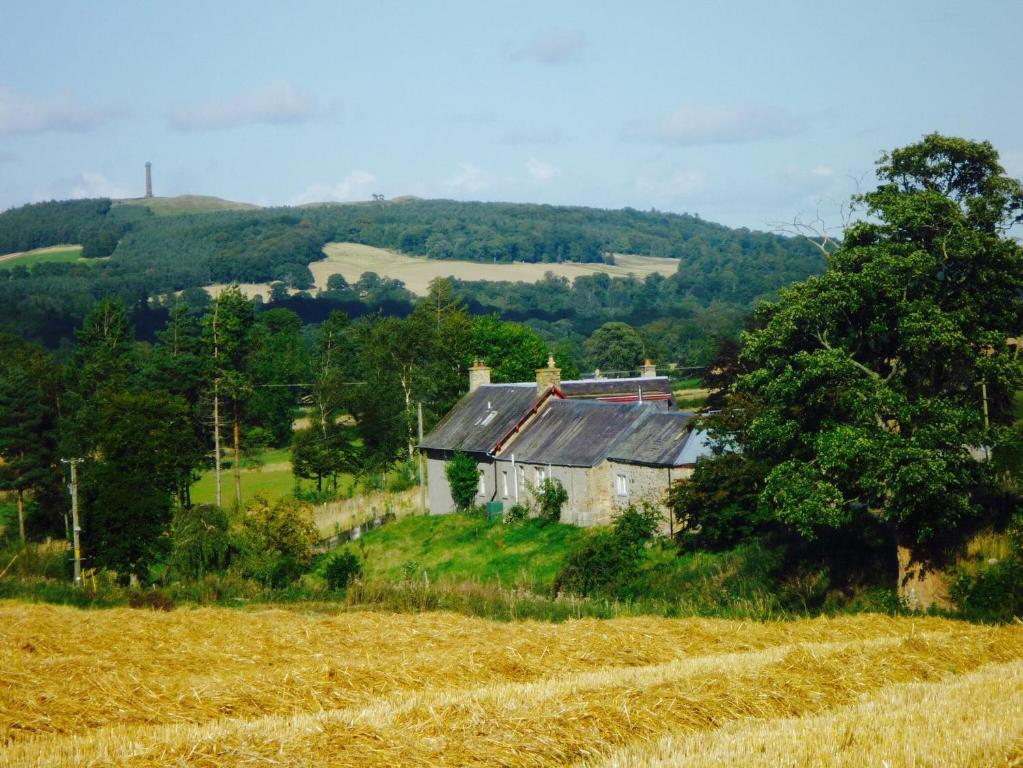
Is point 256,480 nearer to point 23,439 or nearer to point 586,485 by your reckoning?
point 23,439

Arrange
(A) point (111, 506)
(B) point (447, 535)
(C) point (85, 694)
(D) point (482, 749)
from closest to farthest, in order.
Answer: (D) point (482, 749) → (C) point (85, 694) → (A) point (111, 506) → (B) point (447, 535)

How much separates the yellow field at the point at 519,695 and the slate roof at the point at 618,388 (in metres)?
38.4

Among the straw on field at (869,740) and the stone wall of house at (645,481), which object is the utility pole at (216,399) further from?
the straw on field at (869,740)

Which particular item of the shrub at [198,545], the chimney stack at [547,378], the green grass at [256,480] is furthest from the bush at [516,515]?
the green grass at [256,480]

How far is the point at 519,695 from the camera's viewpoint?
14531mm

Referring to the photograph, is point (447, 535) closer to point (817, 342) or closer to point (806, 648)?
point (817, 342)

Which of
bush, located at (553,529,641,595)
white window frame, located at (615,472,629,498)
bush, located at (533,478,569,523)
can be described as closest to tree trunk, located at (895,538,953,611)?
bush, located at (553,529,641,595)

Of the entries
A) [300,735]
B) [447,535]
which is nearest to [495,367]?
[447,535]

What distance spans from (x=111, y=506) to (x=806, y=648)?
103ft

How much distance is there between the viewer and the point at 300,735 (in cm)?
1226

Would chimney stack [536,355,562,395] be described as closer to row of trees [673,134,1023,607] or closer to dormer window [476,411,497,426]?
dormer window [476,411,497,426]

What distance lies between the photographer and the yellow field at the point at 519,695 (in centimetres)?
1171

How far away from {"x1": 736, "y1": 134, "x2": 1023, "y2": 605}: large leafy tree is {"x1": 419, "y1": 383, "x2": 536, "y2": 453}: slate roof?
1016 inches

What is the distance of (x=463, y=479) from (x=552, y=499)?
8.56 meters
